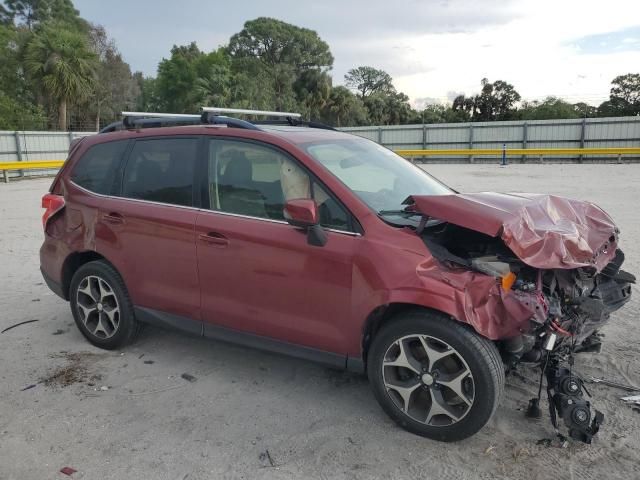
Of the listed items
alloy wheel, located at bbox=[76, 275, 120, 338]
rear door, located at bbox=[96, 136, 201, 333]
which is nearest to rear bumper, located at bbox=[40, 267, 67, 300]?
alloy wheel, located at bbox=[76, 275, 120, 338]

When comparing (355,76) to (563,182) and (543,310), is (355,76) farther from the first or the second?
(543,310)

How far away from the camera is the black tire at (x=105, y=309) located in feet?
14.4

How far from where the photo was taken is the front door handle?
12.2ft

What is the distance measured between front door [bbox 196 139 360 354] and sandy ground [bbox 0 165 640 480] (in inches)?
19.6

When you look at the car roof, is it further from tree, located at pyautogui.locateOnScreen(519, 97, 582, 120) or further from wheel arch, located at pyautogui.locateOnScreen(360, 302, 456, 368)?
tree, located at pyautogui.locateOnScreen(519, 97, 582, 120)

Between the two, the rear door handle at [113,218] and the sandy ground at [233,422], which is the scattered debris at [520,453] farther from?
the rear door handle at [113,218]

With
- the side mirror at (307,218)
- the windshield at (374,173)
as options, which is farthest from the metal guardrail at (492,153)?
the side mirror at (307,218)

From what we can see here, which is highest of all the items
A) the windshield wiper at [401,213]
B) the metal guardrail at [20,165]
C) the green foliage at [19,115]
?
the green foliage at [19,115]

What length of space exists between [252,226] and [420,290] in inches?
49.1

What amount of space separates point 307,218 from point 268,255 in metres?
0.47

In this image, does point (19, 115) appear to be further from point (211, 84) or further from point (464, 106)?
point (464, 106)

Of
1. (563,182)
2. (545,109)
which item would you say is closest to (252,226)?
(563,182)

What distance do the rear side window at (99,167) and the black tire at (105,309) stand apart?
0.65m

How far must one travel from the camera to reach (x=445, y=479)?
9.18 ft
